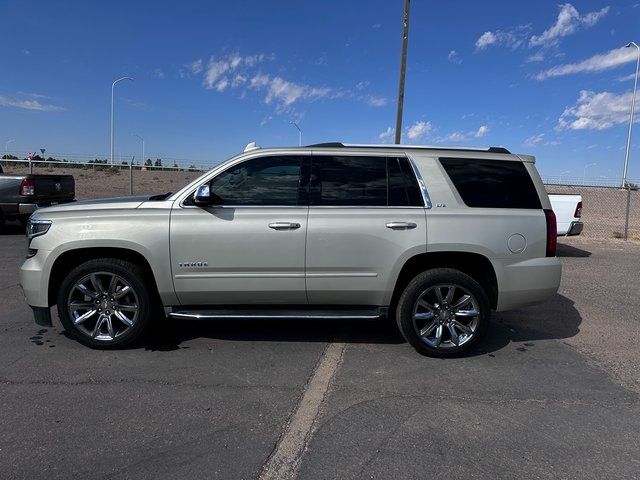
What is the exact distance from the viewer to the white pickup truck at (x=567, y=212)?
33.9 ft

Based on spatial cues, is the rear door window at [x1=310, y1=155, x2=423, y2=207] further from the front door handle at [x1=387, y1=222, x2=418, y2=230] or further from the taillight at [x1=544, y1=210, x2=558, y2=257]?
the taillight at [x1=544, y1=210, x2=558, y2=257]

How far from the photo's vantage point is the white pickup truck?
10320mm

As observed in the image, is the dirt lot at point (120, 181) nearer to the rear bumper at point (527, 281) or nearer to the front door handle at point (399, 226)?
the front door handle at point (399, 226)

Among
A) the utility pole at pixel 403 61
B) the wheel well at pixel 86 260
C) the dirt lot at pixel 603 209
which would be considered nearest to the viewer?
the wheel well at pixel 86 260

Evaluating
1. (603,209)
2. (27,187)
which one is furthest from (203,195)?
(603,209)

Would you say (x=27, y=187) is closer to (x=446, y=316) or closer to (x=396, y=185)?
(x=396, y=185)

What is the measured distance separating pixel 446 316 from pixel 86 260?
11.1 feet

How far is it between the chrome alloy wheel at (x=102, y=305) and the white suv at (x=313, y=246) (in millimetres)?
12

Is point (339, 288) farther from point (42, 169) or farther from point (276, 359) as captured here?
point (42, 169)

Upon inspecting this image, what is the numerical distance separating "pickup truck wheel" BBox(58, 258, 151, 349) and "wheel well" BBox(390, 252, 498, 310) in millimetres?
2368

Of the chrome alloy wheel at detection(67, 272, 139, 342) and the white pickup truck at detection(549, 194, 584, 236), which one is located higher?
the white pickup truck at detection(549, 194, 584, 236)

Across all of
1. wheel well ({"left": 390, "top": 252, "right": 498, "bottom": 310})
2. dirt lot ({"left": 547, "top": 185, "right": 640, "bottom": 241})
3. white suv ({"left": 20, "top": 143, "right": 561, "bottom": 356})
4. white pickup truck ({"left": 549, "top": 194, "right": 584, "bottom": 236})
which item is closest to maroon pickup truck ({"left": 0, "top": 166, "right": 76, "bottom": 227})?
white suv ({"left": 20, "top": 143, "right": 561, "bottom": 356})

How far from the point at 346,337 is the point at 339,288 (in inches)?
32.8

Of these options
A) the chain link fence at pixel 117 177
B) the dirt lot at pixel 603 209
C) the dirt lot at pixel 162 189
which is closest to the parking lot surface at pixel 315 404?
the dirt lot at pixel 603 209
